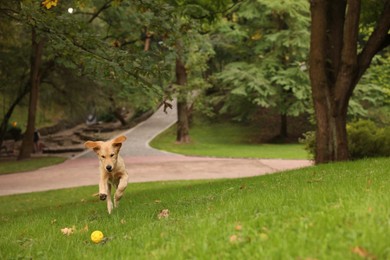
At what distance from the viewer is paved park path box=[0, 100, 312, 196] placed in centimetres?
1898

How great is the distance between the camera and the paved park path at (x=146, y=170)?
1898 cm

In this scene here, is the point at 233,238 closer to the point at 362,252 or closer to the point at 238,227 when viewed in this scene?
the point at 238,227

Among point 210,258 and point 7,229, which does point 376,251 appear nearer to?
point 210,258

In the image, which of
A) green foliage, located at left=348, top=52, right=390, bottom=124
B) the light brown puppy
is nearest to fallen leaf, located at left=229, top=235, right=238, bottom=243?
the light brown puppy

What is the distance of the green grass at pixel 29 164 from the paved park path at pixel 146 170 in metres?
0.68

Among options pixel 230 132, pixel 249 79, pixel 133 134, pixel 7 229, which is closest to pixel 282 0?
pixel 249 79

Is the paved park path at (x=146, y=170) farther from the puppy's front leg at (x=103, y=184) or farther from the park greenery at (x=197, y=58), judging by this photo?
the puppy's front leg at (x=103, y=184)

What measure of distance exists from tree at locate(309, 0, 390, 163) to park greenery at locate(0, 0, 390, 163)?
0.03 m

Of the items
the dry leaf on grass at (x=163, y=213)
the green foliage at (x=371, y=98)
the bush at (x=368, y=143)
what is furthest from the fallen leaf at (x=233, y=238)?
the green foliage at (x=371, y=98)

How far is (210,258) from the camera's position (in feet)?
12.8

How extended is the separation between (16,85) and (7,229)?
25.9m

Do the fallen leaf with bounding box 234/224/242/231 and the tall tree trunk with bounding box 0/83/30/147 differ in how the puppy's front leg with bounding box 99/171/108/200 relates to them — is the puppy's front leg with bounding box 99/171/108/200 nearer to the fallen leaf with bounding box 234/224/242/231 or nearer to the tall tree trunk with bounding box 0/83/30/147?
the fallen leaf with bounding box 234/224/242/231

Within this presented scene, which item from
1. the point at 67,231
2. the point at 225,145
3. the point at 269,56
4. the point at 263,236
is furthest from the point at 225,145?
the point at 263,236

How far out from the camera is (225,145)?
37.0 m
